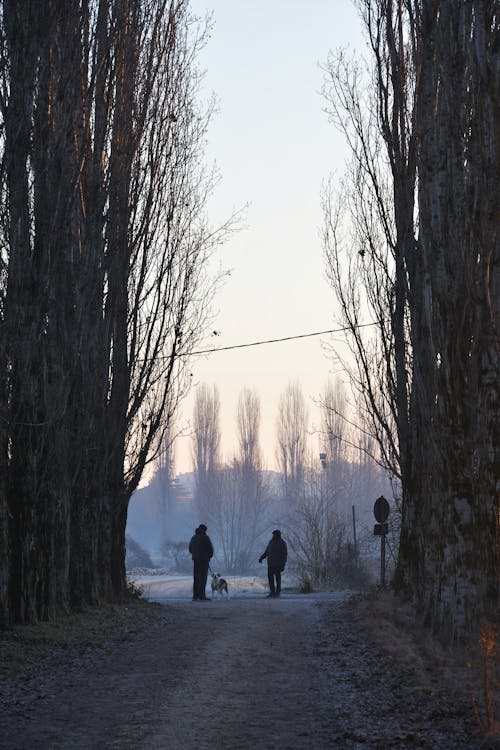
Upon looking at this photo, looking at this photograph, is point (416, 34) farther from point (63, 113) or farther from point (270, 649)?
point (270, 649)

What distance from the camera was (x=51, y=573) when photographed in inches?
572

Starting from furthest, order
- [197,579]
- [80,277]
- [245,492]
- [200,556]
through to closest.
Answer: [245,492] < [197,579] < [200,556] < [80,277]

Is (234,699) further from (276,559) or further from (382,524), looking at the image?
(276,559)

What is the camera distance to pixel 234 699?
8.70m

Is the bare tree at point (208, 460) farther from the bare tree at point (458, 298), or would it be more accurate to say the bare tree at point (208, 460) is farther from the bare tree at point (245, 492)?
the bare tree at point (458, 298)

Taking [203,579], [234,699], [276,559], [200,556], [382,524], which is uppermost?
[382,524]

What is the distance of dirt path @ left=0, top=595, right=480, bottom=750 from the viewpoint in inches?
279

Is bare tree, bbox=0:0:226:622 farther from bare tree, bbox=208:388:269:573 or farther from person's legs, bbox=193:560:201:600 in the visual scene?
bare tree, bbox=208:388:269:573

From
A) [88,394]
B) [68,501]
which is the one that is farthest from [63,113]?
[68,501]

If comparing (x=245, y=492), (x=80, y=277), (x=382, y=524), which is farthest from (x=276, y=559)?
(x=245, y=492)

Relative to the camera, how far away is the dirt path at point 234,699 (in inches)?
279

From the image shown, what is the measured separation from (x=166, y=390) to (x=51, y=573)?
5.96 metres

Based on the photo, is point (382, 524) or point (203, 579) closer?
point (382, 524)

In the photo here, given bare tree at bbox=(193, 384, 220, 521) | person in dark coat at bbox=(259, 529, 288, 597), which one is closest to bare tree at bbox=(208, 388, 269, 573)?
bare tree at bbox=(193, 384, 220, 521)
